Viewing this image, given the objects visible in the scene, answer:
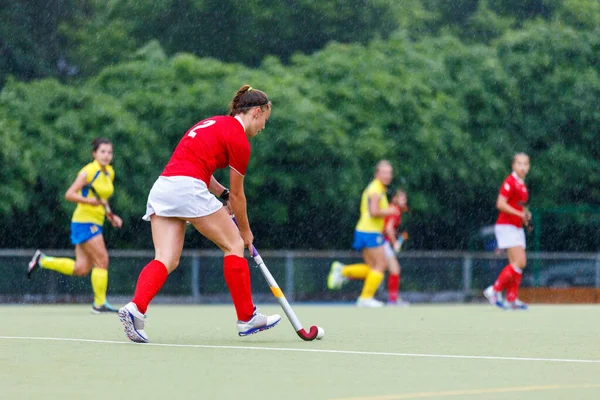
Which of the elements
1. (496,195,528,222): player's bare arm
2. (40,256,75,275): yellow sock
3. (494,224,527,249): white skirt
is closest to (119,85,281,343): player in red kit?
(40,256,75,275): yellow sock

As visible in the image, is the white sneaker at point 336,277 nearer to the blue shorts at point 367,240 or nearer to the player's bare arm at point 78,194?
the blue shorts at point 367,240

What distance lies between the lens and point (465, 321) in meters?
13.1

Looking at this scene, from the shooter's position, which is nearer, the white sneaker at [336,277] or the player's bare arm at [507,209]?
the player's bare arm at [507,209]

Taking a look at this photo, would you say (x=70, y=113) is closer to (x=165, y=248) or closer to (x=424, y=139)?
(x=424, y=139)

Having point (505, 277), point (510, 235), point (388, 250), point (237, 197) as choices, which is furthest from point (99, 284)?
point (388, 250)

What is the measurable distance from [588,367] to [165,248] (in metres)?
3.14

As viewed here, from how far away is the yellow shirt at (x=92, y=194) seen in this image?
14.5 m

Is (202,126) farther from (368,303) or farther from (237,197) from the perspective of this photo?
(368,303)

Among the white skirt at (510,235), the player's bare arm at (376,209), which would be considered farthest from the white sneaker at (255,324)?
the player's bare arm at (376,209)

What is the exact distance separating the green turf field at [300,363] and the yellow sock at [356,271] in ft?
24.9

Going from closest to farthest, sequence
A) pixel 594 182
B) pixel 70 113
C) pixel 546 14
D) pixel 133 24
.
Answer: pixel 70 113, pixel 594 182, pixel 133 24, pixel 546 14

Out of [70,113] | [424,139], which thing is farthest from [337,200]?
[70,113]

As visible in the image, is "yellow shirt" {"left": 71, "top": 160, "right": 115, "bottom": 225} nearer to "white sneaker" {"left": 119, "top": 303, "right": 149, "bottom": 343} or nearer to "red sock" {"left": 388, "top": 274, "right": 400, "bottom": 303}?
"white sneaker" {"left": 119, "top": 303, "right": 149, "bottom": 343}

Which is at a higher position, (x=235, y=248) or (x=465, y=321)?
(x=235, y=248)
